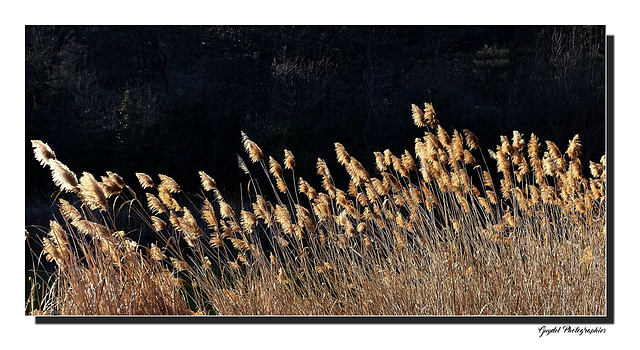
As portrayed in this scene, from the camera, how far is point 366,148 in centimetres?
927

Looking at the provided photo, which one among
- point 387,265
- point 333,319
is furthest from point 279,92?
A: point 333,319

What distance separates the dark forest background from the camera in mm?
8531

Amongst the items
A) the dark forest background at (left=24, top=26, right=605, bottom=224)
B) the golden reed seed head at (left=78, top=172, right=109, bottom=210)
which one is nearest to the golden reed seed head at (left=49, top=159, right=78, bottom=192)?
the golden reed seed head at (left=78, top=172, right=109, bottom=210)

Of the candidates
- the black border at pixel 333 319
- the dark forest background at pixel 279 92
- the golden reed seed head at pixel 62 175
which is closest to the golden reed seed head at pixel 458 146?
the black border at pixel 333 319

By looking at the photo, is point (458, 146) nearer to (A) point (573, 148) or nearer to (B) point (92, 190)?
(A) point (573, 148)

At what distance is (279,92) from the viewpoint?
9344 mm

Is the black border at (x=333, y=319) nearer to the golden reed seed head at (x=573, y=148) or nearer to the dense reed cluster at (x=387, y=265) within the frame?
the dense reed cluster at (x=387, y=265)

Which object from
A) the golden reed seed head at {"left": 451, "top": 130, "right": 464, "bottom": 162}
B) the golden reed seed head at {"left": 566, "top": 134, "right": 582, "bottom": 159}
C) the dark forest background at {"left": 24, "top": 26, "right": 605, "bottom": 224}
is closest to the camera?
the golden reed seed head at {"left": 451, "top": 130, "right": 464, "bottom": 162}

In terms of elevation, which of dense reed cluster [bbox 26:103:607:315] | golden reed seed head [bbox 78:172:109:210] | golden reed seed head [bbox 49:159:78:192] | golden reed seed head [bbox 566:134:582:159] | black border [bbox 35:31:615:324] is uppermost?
golden reed seed head [bbox 566:134:582:159]

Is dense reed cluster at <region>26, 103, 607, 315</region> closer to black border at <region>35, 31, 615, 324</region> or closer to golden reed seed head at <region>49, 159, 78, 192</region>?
black border at <region>35, 31, 615, 324</region>

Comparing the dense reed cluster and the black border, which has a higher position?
the dense reed cluster

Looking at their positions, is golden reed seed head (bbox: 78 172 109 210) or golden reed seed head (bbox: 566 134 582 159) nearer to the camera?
golden reed seed head (bbox: 78 172 109 210)

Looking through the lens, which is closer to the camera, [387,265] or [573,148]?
[573,148]
